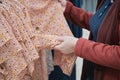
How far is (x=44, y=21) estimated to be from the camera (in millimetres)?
1316

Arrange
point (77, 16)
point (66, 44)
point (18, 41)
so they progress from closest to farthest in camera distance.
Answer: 1. point (18, 41)
2. point (66, 44)
3. point (77, 16)

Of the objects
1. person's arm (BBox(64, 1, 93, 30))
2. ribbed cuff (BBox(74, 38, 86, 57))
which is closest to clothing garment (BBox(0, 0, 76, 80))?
ribbed cuff (BBox(74, 38, 86, 57))

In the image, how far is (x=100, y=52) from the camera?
3.78ft

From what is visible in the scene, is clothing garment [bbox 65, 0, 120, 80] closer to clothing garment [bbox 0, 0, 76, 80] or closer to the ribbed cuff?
the ribbed cuff

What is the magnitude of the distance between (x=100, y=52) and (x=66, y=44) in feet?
0.58

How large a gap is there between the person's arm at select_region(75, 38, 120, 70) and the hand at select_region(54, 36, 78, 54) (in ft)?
0.13

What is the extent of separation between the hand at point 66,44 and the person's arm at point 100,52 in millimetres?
39

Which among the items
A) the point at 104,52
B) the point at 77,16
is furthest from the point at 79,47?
the point at 77,16

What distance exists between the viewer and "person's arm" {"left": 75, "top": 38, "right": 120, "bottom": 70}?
1128 millimetres

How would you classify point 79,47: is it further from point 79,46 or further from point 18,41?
point 18,41

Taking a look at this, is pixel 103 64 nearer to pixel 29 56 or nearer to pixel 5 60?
pixel 29 56

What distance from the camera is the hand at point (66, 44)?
48.5 inches

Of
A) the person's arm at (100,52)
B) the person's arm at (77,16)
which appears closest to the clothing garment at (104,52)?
the person's arm at (100,52)

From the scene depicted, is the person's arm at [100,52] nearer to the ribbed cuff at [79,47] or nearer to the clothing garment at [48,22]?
the ribbed cuff at [79,47]
